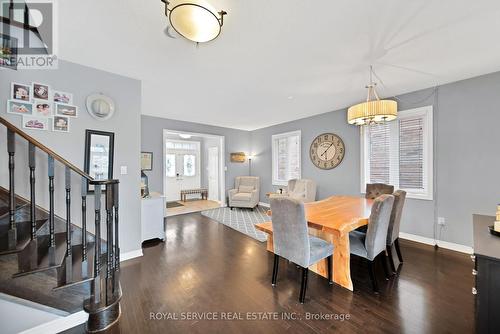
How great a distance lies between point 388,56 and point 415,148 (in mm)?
1946

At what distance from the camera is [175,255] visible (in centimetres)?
285

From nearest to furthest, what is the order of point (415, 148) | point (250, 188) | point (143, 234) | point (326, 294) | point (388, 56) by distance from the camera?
point (326, 294), point (388, 56), point (143, 234), point (415, 148), point (250, 188)

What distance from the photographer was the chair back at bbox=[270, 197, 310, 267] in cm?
181

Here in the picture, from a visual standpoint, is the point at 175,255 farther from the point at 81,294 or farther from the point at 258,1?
the point at 258,1

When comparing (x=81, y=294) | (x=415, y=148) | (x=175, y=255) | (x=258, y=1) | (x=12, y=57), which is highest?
(x=258, y=1)

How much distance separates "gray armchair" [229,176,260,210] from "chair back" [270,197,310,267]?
354 centimetres

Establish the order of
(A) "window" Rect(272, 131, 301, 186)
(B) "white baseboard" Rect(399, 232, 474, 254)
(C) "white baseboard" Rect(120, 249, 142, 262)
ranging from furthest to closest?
(A) "window" Rect(272, 131, 301, 186), (B) "white baseboard" Rect(399, 232, 474, 254), (C) "white baseboard" Rect(120, 249, 142, 262)

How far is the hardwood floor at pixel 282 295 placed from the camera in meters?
1.59

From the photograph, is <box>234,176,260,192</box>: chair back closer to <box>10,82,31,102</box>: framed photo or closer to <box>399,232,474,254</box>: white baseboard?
<box>399,232,474,254</box>: white baseboard

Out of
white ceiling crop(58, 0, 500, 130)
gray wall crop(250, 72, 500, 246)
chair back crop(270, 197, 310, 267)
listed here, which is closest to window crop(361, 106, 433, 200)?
gray wall crop(250, 72, 500, 246)

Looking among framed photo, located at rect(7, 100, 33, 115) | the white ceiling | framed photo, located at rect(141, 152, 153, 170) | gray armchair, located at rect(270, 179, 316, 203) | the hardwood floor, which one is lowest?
the hardwood floor

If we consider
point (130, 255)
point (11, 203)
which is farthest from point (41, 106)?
point (130, 255)

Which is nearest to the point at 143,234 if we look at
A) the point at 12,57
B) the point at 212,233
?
the point at 212,233

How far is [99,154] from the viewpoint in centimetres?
252
